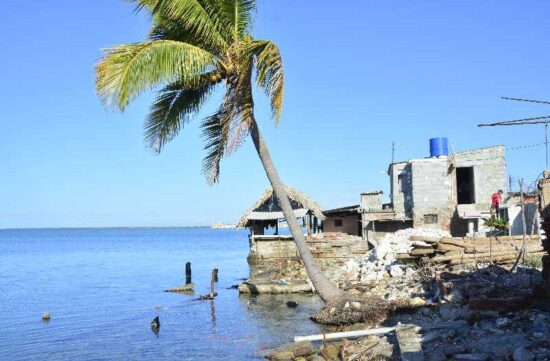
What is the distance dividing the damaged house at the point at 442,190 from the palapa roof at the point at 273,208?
3.29 metres

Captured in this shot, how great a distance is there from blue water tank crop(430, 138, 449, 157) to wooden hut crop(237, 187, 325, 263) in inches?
322

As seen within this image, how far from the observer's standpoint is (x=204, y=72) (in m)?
15.0

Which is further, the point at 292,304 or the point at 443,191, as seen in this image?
the point at 443,191

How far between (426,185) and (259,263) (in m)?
11.4

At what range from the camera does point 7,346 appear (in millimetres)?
17406

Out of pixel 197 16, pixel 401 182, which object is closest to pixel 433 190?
pixel 401 182

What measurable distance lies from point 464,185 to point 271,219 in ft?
42.1

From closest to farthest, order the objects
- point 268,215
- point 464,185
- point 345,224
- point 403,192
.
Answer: point 403,192, point 464,185, point 268,215, point 345,224

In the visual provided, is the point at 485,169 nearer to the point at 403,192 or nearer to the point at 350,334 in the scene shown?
the point at 403,192

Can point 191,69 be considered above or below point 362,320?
above

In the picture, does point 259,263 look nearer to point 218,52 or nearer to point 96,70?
point 218,52

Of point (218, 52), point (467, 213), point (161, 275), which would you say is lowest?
point (161, 275)

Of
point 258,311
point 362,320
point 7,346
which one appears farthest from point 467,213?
point 7,346

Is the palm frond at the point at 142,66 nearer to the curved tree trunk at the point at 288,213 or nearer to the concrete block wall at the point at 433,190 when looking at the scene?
the curved tree trunk at the point at 288,213
